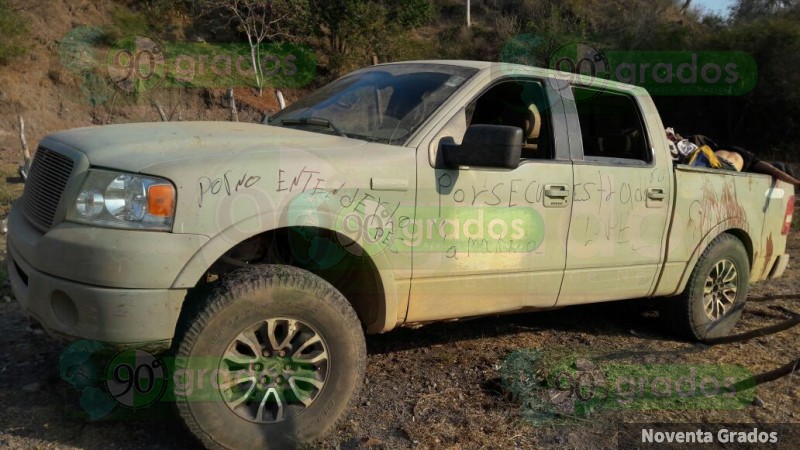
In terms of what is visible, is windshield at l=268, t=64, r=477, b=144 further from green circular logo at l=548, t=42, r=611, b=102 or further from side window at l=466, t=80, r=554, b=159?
green circular logo at l=548, t=42, r=611, b=102

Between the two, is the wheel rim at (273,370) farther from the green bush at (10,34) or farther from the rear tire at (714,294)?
the green bush at (10,34)

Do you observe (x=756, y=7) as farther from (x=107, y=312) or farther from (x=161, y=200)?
(x=107, y=312)

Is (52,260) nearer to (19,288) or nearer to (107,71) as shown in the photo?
(19,288)

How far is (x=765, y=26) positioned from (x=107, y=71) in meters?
22.8

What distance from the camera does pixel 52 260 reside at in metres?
2.84

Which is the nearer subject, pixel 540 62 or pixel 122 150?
pixel 122 150

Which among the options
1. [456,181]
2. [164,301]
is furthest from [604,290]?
[164,301]

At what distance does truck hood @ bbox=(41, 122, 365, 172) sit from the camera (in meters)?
2.93

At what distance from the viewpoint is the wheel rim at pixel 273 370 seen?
303 cm

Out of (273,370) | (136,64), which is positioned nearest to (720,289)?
(273,370)

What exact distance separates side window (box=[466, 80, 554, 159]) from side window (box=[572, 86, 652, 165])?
15.5 inches

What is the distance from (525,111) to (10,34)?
77.3ft

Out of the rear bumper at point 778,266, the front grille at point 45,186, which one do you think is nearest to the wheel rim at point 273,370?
the front grille at point 45,186

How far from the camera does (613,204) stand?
4.35 metres
